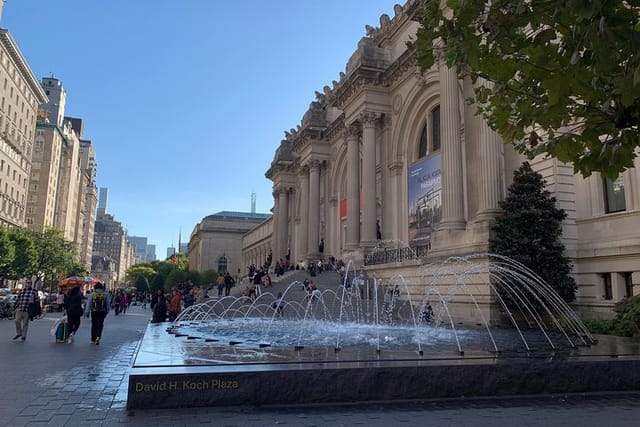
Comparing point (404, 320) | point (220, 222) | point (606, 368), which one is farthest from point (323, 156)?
point (220, 222)

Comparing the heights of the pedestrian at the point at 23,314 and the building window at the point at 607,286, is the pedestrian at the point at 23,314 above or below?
below

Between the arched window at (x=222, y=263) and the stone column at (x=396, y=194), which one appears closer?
the stone column at (x=396, y=194)

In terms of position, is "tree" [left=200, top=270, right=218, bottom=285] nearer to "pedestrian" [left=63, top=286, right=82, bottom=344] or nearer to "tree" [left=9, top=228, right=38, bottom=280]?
"tree" [left=9, top=228, right=38, bottom=280]

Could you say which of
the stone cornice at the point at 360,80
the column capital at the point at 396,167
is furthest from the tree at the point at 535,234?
the stone cornice at the point at 360,80

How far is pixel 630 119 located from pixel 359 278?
22.7m

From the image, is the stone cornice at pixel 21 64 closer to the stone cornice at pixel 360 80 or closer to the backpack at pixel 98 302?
the stone cornice at pixel 360 80

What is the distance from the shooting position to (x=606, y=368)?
747 centimetres

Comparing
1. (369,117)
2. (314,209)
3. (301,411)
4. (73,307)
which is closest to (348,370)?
(301,411)

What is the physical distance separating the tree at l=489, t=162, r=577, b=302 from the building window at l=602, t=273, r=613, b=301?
1.00 m

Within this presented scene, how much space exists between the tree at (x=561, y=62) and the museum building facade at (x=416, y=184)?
559cm

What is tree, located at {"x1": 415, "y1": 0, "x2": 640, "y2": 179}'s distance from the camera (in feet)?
13.4

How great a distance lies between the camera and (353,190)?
34.7m

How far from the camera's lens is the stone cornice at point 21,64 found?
6137cm

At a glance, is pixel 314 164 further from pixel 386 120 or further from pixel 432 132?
pixel 432 132
